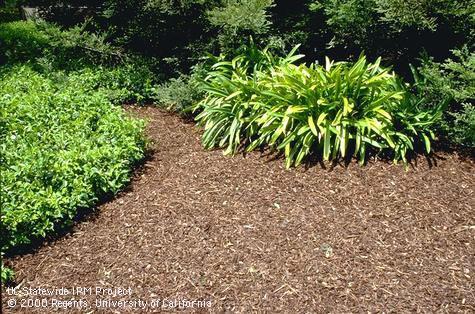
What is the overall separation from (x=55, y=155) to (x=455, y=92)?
4.08 m

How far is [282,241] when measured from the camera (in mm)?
3805

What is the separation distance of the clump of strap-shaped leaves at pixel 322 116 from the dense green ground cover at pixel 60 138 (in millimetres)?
1141

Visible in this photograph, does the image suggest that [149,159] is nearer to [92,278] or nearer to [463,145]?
[92,278]

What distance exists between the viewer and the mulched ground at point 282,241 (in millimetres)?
3346

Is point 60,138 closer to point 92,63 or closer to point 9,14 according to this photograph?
point 92,63

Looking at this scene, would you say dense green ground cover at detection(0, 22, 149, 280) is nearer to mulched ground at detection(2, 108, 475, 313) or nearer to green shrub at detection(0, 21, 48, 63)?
mulched ground at detection(2, 108, 475, 313)

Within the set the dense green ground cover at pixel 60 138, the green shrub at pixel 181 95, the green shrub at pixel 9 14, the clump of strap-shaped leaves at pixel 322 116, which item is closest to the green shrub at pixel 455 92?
the clump of strap-shaped leaves at pixel 322 116

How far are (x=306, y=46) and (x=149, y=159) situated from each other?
3.05m

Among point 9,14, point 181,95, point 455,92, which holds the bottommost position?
point 181,95

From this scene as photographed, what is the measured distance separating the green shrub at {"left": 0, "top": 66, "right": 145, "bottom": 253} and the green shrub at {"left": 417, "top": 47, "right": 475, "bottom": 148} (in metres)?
3.27

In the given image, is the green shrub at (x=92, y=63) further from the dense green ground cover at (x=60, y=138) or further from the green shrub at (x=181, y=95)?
the green shrub at (x=181, y=95)

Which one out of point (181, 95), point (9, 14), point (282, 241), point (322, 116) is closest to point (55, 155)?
point (181, 95)

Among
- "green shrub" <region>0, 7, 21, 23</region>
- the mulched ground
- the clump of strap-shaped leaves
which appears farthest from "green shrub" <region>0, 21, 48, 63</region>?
the mulched ground

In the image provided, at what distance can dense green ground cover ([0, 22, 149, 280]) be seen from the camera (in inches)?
150
